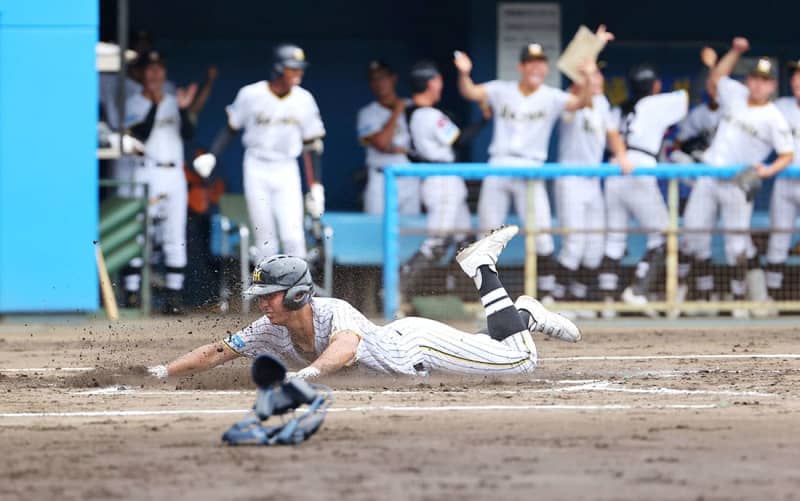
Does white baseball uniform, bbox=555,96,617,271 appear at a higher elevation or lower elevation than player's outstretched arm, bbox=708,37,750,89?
lower

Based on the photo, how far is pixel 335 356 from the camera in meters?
8.47

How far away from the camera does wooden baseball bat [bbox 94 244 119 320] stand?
46.4ft

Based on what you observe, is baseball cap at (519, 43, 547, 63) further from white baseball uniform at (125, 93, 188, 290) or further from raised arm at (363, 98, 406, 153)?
white baseball uniform at (125, 93, 188, 290)

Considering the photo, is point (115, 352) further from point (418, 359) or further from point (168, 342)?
point (418, 359)

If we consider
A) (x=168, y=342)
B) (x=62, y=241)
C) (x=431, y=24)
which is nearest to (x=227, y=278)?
(x=62, y=241)

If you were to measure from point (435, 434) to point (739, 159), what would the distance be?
7.69 metres

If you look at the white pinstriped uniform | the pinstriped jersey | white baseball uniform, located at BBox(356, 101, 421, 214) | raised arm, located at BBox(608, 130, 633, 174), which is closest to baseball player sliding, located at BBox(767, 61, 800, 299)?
raised arm, located at BBox(608, 130, 633, 174)

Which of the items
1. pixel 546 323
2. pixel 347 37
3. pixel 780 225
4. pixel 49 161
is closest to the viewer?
pixel 546 323

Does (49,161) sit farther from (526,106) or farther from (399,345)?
(399,345)

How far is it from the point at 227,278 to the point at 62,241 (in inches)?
61.4

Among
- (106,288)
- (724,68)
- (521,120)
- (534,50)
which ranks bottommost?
(106,288)

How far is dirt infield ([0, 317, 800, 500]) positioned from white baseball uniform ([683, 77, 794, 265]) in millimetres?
2420

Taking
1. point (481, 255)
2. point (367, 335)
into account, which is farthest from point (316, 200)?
point (367, 335)

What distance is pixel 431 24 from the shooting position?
17.2m
